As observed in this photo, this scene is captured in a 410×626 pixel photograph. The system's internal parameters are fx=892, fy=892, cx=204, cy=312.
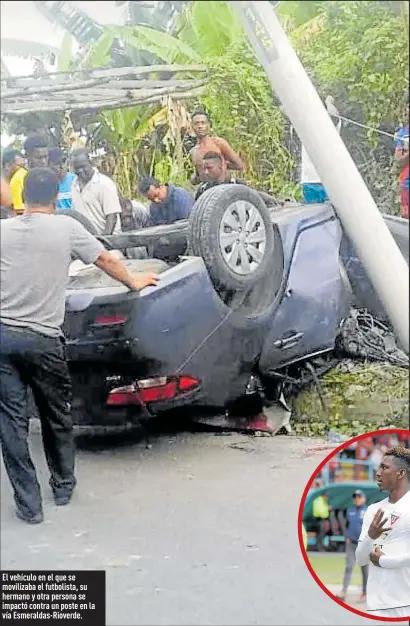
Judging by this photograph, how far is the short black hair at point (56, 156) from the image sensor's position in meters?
2.77

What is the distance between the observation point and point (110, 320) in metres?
2.77

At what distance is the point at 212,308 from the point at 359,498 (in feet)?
2.47

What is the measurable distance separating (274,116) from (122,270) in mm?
663

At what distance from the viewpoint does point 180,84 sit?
8.89 feet

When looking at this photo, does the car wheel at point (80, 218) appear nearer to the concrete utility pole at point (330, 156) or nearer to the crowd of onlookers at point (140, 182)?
the crowd of onlookers at point (140, 182)

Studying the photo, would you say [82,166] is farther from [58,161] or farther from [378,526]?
[378,526]

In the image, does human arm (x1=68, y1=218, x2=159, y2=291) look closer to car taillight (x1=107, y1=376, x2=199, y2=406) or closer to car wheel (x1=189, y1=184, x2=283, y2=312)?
car wheel (x1=189, y1=184, x2=283, y2=312)

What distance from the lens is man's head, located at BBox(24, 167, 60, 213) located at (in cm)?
278

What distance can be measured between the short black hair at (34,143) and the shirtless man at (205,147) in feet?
1.52

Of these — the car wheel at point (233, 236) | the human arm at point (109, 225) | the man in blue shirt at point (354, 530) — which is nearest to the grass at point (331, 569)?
the man in blue shirt at point (354, 530)

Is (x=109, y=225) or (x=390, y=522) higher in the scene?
(x=109, y=225)

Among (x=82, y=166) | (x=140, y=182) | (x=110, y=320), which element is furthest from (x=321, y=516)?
(x=82, y=166)

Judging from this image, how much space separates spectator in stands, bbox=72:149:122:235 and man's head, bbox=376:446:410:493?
1.11 meters

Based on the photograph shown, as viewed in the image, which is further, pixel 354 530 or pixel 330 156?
pixel 354 530
